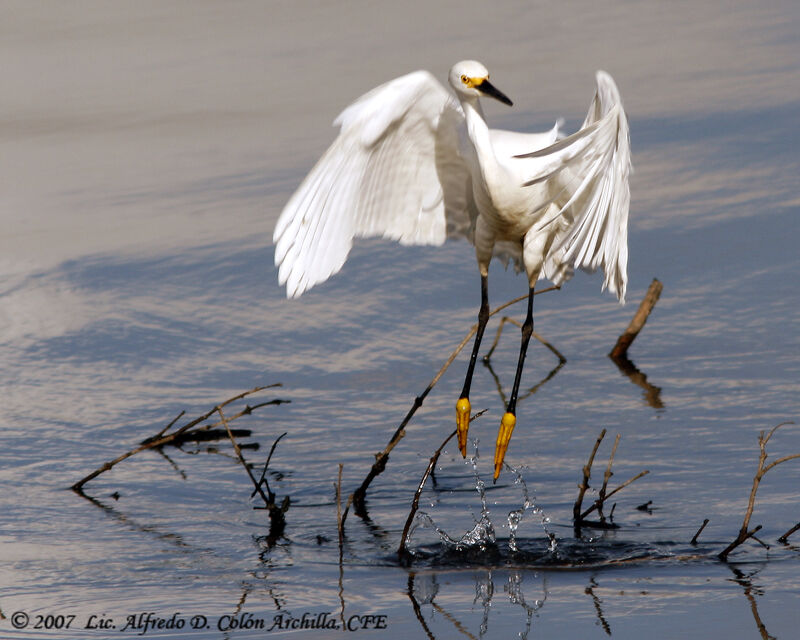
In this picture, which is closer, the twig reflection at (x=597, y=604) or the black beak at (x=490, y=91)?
the twig reflection at (x=597, y=604)

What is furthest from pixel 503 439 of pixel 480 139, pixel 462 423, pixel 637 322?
pixel 637 322

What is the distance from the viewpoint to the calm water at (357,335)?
544 centimetres

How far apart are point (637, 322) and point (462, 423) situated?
1.96m

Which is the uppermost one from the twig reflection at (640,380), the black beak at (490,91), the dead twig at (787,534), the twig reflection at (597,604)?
the black beak at (490,91)

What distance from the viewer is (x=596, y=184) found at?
21.4ft

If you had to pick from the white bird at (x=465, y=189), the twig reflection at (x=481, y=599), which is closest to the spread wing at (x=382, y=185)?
the white bird at (x=465, y=189)

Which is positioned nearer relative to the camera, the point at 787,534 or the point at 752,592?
the point at 752,592

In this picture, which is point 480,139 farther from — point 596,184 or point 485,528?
point 485,528

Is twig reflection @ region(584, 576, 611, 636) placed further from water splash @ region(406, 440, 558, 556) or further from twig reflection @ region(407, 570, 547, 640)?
water splash @ region(406, 440, 558, 556)

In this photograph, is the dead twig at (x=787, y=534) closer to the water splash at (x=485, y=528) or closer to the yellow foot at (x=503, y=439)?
the water splash at (x=485, y=528)

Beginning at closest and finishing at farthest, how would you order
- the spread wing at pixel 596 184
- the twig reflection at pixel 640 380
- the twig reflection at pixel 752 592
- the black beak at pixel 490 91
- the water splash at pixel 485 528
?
the twig reflection at pixel 752 592 < the water splash at pixel 485 528 < the spread wing at pixel 596 184 < the black beak at pixel 490 91 < the twig reflection at pixel 640 380

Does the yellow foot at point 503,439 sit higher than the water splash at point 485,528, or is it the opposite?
the yellow foot at point 503,439

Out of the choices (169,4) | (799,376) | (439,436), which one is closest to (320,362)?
(439,436)

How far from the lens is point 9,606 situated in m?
5.25
